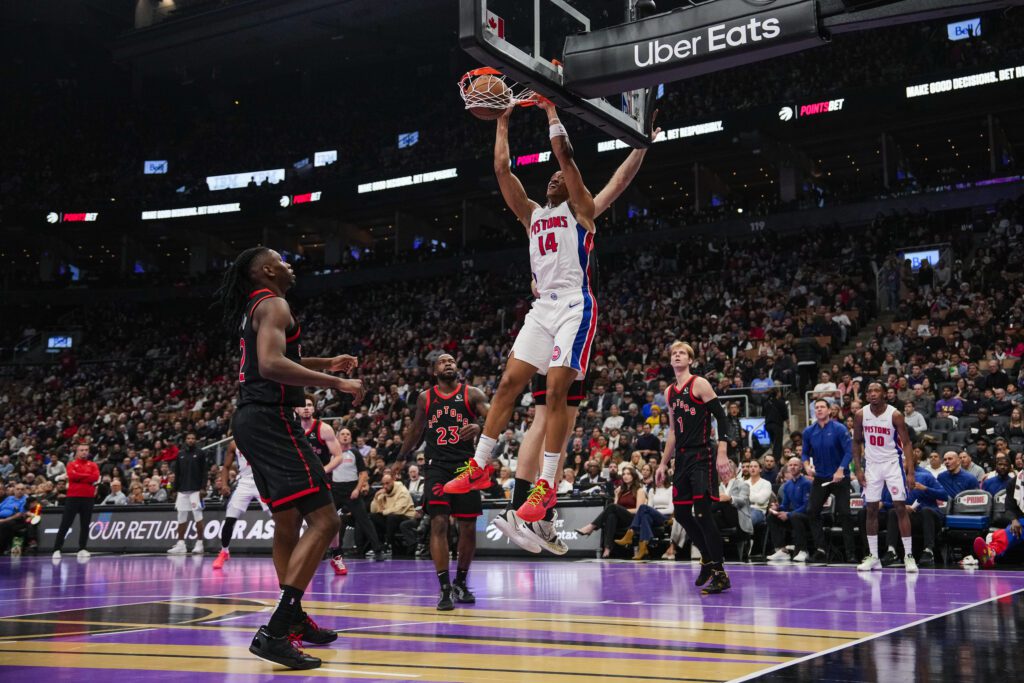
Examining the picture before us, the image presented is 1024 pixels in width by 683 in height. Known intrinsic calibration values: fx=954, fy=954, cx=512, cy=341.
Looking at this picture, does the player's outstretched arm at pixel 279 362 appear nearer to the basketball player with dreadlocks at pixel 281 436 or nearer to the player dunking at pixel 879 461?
the basketball player with dreadlocks at pixel 281 436

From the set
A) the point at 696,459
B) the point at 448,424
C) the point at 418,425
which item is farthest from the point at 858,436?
the point at 418,425

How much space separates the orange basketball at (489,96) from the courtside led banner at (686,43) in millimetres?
639

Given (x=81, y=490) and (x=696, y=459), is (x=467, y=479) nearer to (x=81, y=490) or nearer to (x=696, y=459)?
(x=696, y=459)

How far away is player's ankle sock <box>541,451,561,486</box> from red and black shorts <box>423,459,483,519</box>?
10.0ft

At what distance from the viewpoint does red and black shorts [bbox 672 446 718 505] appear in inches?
361

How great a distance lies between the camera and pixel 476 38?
611 cm

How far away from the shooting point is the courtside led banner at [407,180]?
3488cm

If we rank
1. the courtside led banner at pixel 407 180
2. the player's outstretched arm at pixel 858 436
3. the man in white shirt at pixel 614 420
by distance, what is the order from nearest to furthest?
1. the player's outstretched arm at pixel 858 436
2. the man in white shirt at pixel 614 420
3. the courtside led banner at pixel 407 180

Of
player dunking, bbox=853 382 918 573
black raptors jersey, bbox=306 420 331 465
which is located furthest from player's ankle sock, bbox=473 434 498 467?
player dunking, bbox=853 382 918 573

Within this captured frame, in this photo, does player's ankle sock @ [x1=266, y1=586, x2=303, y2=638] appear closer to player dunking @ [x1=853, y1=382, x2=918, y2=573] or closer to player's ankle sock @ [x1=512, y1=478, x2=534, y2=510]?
player's ankle sock @ [x1=512, y1=478, x2=534, y2=510]

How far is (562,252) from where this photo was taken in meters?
5.76

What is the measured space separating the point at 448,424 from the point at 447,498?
670 mm

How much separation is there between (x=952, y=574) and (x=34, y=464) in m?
22.6

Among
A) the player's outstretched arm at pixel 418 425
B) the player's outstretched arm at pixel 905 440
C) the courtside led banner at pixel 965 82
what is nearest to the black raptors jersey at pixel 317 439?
the player's outstretched arm at pixel 418 425
